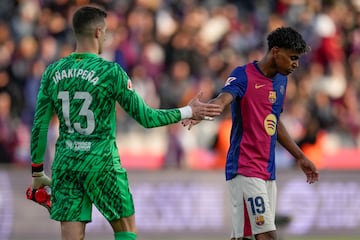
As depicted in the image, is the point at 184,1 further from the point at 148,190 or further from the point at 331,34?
the point at 148,190

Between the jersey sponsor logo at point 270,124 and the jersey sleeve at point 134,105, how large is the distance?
5.15 ft

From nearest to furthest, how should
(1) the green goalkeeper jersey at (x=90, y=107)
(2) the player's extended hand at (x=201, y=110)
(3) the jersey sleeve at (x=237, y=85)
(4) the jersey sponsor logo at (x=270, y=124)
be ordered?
(1) the green goalkeeper jersey at (x=90, y=107) → (2) the player's extended hand at (x=201, y=110) → (3) the jersey sleeve at (x=237, y=85) → (4) the jersey sponsor logo at (x=270, y=124)

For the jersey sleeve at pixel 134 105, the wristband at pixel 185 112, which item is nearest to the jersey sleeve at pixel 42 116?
the jersey sleeve at pixel 134 105

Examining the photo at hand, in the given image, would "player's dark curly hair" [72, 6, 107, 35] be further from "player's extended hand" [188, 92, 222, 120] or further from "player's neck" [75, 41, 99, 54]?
"player's extended hand" [188, 92, 222, 120]

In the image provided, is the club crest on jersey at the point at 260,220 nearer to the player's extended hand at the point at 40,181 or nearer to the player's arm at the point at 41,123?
the player's extended hand at the point at 40,181

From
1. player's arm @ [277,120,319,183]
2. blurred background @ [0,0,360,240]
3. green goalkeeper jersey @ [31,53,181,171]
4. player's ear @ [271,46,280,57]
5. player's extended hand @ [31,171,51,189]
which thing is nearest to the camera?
green goalkeeper jersey @ [31,53,181,171]

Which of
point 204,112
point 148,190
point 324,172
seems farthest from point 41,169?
point 324,172

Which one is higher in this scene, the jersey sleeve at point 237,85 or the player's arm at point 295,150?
the jersey sleeve at point 237,85

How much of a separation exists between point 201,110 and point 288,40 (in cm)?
137

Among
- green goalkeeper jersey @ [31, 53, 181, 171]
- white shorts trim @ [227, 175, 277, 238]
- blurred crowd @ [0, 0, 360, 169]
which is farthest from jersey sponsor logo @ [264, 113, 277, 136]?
blurred crowd @ [0, 0, 360, 169]

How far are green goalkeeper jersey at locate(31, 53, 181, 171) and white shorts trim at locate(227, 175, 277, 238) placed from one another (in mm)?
1494

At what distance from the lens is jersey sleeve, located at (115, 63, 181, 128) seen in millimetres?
8531

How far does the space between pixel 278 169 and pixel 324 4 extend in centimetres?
797

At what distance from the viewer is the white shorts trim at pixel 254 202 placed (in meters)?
9.87
